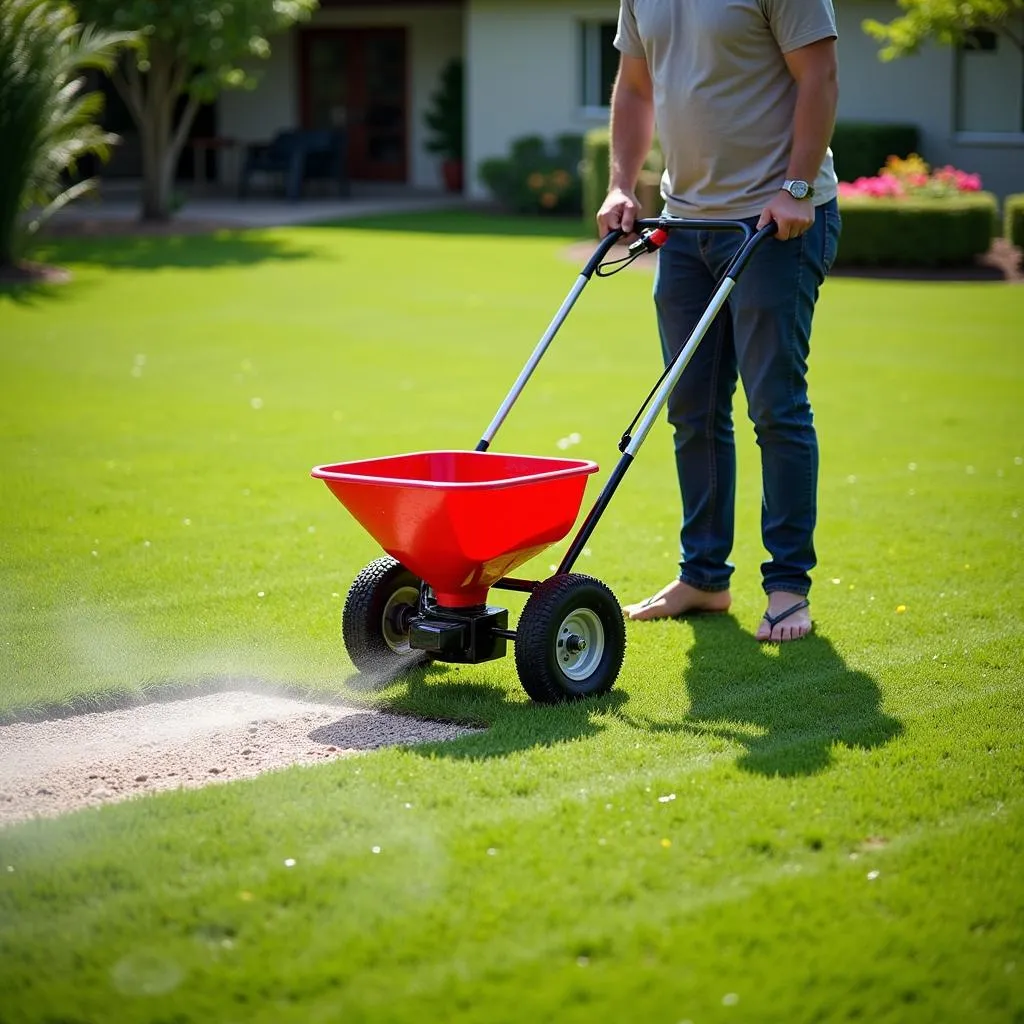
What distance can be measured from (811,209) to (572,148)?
21.0 metres

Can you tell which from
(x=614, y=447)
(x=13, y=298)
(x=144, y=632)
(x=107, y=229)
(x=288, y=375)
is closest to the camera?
(x=144, y=632)

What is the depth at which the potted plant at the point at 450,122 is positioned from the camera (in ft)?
94.2

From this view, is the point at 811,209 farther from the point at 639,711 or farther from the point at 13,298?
the point at 13,298

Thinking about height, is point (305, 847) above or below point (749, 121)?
A: below

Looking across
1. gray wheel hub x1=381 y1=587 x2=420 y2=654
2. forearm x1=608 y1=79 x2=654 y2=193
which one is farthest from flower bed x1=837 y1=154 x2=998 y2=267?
gray wheel hub x1=381 y1=587 x2=420 y2=654

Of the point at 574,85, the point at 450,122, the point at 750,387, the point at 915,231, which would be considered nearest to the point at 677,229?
the point at 750,387

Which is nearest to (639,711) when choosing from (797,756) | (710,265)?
(797,756)

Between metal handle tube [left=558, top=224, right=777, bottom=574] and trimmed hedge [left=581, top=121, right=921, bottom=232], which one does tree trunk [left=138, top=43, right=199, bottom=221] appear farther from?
metal handle tube [left=558, top=224, right=777, bottom=574]

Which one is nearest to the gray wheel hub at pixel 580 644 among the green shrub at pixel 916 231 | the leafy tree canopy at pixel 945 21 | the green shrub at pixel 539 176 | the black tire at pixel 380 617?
the black tire at pixel 380 617

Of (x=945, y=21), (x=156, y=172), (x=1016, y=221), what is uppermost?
(x=945, y=21)

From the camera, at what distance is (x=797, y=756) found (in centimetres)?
383

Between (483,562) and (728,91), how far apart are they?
1.75 meters

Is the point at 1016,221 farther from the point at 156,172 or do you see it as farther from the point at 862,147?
the point at 156,172

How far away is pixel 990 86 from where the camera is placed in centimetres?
2291
